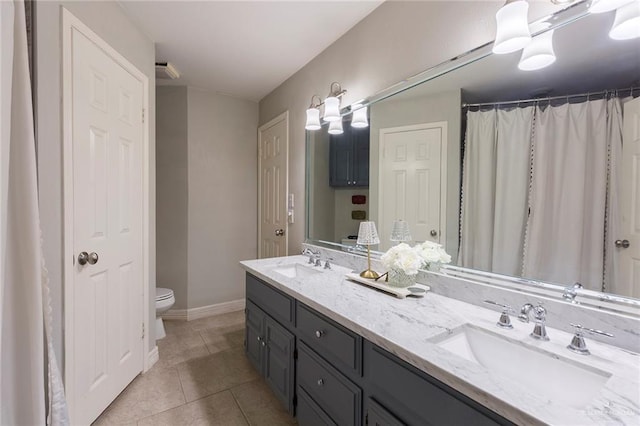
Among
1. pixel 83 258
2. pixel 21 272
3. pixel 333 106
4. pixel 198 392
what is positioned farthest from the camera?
pixel 333 106

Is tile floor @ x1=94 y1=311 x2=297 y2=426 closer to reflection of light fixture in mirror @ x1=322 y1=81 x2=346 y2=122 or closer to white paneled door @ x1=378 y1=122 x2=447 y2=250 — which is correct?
white paneled door @ x1=378 y1=122 x2=447 y2=250

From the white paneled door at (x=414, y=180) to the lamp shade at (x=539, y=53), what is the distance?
1.30 feet

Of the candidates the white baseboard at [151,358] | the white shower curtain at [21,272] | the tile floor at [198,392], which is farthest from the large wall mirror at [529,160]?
the white baseboard at [151,358]

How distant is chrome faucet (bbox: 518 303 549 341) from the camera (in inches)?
35.6

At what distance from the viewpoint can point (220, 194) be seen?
3.26 metres

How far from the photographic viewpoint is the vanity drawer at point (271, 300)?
1.50m

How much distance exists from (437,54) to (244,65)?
1772 millimetres

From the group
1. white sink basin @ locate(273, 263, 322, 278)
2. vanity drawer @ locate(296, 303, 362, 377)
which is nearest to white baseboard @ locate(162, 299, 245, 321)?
white sink basin @ locate(273, 263, 322, 278)

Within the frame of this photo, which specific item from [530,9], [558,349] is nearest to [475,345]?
[558,349]

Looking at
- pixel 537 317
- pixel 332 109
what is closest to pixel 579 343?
pixel 537 317

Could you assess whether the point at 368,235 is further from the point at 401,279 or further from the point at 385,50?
the point at 385,50

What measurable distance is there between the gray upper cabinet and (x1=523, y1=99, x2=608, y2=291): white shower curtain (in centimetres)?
96

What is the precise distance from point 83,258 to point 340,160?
5.39 feet

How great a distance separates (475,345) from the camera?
1.00 m
